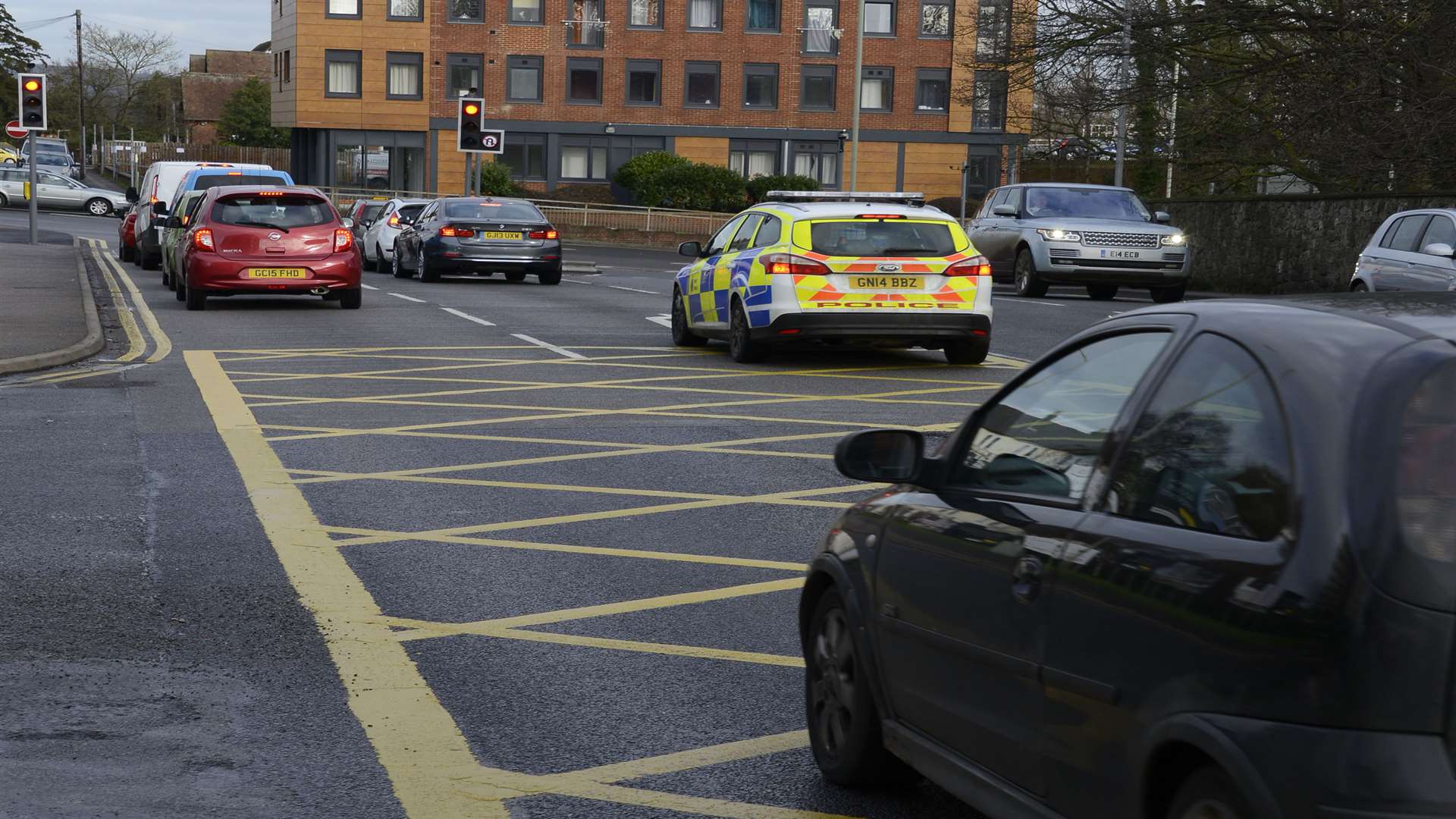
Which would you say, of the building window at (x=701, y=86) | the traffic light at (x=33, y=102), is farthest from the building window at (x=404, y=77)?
the traffic light at (x=33, y=102)

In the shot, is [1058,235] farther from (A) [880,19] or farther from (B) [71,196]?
(A) [880,19]

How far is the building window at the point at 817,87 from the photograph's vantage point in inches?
2886

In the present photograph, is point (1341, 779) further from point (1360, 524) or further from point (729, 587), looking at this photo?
point (729, 587)

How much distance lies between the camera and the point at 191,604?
6.82m

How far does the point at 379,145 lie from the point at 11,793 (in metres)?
69.4

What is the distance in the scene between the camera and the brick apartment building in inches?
2805

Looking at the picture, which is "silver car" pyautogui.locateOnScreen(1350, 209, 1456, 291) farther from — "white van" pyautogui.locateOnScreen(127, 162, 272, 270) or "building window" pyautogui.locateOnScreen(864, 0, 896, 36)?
"building window" pyautogui.locateOnScreen(864, 0, 896, 36)

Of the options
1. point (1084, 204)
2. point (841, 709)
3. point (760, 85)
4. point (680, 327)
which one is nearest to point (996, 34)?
point (1084, 204)

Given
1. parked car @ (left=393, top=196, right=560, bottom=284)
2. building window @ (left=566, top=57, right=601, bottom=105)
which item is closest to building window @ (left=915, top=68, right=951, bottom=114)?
building window @ (left=566, top=57, right=601, bottom=105)

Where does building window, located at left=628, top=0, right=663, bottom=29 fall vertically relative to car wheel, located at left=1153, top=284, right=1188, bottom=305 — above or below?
above

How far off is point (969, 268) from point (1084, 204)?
1158 centimetres

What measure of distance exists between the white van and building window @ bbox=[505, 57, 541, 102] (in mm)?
34854

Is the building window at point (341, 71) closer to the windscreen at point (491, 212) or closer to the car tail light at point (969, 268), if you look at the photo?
the windscreen at point (491, 212)

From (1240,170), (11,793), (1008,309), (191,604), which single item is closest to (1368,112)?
(1008,309)
